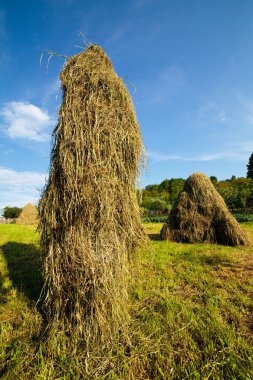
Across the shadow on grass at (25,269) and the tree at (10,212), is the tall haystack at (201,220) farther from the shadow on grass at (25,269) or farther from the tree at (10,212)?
the tree at (10,212)

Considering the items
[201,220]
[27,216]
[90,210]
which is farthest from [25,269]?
[27,216]

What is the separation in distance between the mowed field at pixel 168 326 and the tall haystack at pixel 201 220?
2.98m

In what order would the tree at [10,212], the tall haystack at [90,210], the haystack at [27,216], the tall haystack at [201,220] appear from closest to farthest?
the tall haystack at [90,210], the tall haystack at [201,220], the haystack at [27,216], the tree at [10,212]

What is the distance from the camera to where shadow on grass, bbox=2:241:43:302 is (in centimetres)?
476

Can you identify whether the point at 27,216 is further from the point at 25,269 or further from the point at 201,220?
the point at 25,269

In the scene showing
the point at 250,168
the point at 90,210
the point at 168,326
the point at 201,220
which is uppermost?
the point at 250,168

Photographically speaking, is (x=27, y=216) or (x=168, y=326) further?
(x=27, y=216)

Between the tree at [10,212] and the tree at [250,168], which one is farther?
the tree at [10,212]

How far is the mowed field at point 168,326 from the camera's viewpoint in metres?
2.73

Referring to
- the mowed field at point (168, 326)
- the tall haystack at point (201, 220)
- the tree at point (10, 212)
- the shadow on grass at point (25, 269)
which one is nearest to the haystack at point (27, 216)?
the shadow on grass at point (25, 269)

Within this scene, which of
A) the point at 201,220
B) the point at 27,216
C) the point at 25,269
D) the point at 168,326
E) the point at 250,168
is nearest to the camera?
the point at 168,326

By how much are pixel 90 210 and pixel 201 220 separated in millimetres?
6684

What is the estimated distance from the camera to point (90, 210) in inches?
134

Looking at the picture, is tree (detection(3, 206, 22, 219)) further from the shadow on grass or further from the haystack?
the shadow on grass
